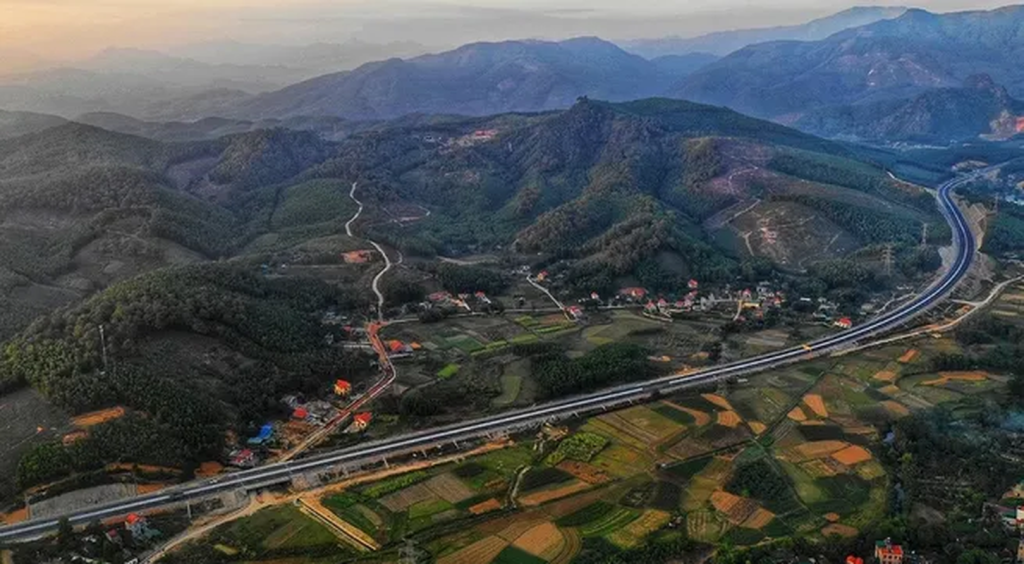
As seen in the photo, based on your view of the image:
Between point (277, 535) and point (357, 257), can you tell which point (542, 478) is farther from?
point (357, 257)

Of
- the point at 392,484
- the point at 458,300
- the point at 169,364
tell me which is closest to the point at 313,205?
the point at 458,300

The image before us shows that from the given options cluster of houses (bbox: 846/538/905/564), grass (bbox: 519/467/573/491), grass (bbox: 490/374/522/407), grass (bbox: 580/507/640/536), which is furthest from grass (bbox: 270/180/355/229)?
cluster of houses (bbox: 846/538/905/564)

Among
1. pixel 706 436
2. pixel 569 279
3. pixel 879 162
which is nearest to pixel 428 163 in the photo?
pixel 569 279

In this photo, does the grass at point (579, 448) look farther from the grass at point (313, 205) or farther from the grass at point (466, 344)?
the grass at point (313, 205)

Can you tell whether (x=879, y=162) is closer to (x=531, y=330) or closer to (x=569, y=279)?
(x=569, y=279)

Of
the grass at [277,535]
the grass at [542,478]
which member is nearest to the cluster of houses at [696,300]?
the grass at [542,478]
